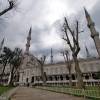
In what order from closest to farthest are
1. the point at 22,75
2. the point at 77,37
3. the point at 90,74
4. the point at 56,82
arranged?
the point at 77,37 < the point at 90,74 < the point at 56,82 < the point at 22,75

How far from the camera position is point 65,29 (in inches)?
953

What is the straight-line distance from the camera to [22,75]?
249 ft

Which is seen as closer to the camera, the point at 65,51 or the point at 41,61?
the point at 65,51

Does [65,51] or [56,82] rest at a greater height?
[65,51]

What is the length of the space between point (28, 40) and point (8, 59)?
137 feet

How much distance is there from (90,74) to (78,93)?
42.3 meters

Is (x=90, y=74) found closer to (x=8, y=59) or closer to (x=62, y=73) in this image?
(x=62, y=73)

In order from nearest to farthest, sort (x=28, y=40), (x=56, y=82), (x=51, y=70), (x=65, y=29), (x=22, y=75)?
1. (x=65, y=29)
2. (x=56, y=82)
3. (x=51, y=70)
4. (x=22, y=75)
5. (x=28, y=40)

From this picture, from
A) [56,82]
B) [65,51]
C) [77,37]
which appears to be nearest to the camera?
[77,37]

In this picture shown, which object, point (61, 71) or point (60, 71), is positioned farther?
point (60, 71)

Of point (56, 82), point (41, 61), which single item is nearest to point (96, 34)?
point (41, 61)

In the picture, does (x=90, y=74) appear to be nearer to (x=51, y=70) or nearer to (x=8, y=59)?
(x=51, y=70)

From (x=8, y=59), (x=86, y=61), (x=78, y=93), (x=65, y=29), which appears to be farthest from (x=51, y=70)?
(x=78, y=93)

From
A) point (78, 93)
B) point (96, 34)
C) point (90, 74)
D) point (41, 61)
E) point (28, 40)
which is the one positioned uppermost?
point (28, 40)
